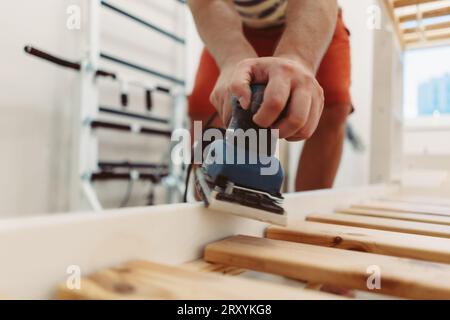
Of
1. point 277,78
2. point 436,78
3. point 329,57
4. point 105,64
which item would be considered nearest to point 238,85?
point 277,78

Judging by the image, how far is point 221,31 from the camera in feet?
2.64

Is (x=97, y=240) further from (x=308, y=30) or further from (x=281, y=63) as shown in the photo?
(x=308, y=30)

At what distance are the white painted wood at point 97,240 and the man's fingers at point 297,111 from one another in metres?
0.16

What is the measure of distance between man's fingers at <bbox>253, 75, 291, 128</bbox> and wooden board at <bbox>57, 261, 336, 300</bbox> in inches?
8.9

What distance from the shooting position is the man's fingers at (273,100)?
0.48 meters

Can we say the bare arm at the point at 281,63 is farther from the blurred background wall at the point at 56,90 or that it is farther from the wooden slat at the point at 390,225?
the blurred background wall at the point at 56,90

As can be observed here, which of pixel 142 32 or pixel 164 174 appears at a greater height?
pixel 142 32

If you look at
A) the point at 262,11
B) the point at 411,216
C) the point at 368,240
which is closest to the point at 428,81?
the point at 262,11

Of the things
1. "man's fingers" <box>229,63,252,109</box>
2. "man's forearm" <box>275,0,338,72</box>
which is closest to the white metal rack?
"man's forearm" <box>275,0,338,72</box>

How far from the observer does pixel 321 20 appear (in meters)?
0.75

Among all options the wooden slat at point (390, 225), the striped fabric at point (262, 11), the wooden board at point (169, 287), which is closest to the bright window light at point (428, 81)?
the striped fabric at point (262, 11)

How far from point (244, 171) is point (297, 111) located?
4.4 inches

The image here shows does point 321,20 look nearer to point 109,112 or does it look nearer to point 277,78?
point 277,78
